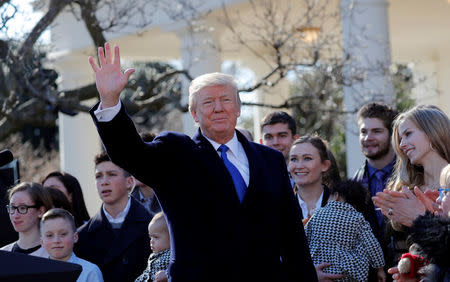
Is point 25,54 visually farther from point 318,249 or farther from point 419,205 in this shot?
point 419,205

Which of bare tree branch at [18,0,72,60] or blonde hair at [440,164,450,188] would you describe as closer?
blonde hair at [440,164,450,188]

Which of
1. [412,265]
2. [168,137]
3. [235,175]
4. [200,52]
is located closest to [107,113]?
[168,137]

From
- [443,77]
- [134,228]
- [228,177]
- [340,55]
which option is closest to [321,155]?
[134,228]

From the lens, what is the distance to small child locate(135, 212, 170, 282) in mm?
5367

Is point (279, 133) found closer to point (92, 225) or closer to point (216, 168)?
point (92, 225)

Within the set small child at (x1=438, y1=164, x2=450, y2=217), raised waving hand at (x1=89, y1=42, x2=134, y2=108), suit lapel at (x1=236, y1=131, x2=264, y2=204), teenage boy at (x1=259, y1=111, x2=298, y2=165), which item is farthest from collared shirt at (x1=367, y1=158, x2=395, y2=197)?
raised waving hand at (x1=89, y1=42, x2=134, y2=108)

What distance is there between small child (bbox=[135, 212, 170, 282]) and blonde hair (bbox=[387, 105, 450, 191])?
155 centimetres

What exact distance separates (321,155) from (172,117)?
73.8 feet

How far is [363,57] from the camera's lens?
10.7m

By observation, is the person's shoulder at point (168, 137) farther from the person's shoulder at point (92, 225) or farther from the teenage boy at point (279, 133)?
the teenage boy at point (279, 133)

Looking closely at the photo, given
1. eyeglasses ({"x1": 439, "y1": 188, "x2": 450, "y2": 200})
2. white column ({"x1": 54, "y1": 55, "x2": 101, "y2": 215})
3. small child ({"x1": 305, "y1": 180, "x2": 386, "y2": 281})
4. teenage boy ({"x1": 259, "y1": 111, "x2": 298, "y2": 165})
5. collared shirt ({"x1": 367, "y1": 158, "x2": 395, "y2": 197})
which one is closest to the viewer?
eyeglasses ({"x1": 439, "y1": 188, "x2": 450, "y2": 200})

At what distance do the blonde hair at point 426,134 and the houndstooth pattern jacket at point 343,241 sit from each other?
0.36 meters

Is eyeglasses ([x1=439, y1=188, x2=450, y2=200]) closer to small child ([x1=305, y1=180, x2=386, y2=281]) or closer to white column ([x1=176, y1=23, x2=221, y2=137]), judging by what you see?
small child ([x1=305, y1=180, x2=386, y2=281])

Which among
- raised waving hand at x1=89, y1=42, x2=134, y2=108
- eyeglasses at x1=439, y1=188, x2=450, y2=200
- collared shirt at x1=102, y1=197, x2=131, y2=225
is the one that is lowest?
collared shirt at x1=102, y1=197, x2=131, y2=225
